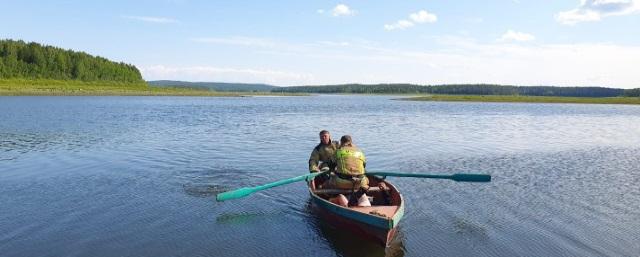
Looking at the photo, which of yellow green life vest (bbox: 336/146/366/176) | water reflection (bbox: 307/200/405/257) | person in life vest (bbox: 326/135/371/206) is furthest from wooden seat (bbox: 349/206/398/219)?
yellow green life vest (bbox: 336/146/366/176)

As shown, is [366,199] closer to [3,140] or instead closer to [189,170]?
[189,170]

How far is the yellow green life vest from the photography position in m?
11.7

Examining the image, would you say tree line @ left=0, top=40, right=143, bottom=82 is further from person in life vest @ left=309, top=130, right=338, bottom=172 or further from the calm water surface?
person in life vest @ left=309, top=130, right=338, bottom=172

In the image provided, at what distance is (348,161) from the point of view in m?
11.7

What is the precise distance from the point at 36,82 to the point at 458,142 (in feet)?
311

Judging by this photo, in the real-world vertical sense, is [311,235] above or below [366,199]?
below

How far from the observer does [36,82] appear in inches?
3858

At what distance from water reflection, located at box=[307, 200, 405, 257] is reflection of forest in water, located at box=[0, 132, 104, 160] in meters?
13.5

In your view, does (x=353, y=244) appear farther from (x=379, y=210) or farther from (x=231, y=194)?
(x=231, y=194)

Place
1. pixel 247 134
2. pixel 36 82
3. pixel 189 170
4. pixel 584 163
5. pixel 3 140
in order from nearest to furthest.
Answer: pixel 189 170
pixel 584 163
pixel 3 140
pixel 247 134
pixel 36 82

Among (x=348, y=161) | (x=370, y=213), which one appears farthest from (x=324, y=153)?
(x=370, y=213)

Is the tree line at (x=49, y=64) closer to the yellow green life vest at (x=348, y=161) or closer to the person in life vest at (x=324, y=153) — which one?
the person in life vest at (x=324, y=153)

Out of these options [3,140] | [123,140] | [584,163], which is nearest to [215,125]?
[123,140]

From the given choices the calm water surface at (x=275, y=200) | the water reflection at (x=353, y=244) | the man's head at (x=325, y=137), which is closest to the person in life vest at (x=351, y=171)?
the water reflection at (x=353, y=244)
